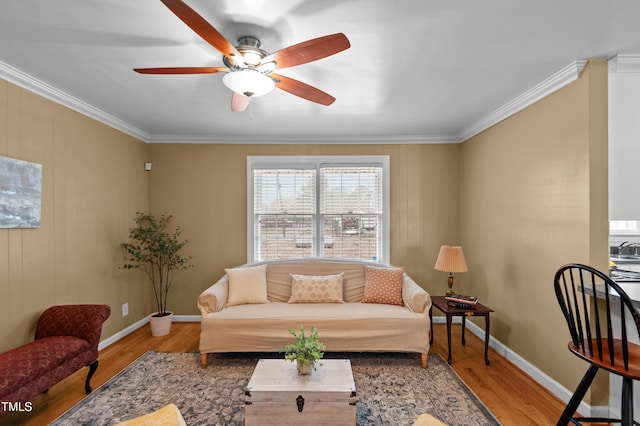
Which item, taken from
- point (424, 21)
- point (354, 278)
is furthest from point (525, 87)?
point (354, 278)

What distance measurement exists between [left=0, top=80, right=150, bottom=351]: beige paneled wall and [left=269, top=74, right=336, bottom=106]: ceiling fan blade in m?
2.23

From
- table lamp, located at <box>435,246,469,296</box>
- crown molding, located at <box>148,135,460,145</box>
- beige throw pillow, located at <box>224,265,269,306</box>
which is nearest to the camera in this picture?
table lamp, located at <box>435,246,469,296</box>

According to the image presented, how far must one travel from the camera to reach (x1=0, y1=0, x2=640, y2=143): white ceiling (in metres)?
1.73

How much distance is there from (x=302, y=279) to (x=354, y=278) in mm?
648

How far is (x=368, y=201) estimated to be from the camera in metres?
4.46

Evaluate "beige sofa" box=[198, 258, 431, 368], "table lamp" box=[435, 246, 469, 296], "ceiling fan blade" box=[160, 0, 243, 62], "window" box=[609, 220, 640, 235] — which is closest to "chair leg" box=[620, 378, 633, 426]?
"beige sofa" box=[198, 258, 431, 368]

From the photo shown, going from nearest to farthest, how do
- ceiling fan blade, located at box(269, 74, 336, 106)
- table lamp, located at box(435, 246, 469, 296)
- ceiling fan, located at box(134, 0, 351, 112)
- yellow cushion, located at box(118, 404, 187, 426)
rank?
yellow cushion, located at box(118, 404, 187, 426)
ceiling fan, located at box(134, 0, 351, 112)
ceiling fan blade, located at box(269, 74, 336, 106)
table lamp, located at box(435, 246, 469, 296)

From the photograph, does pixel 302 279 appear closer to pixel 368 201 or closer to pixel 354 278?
pixel 354 278

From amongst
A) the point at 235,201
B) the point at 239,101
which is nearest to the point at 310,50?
the point at 239,101

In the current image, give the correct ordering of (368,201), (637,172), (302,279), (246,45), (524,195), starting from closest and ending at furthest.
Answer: (246,45), (637,172), (524,195), (302,279), (368,201)

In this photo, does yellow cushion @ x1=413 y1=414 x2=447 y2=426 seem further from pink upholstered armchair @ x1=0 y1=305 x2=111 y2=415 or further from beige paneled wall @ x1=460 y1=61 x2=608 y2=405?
pink upholstered armchair @ x1=0 y1=305 x2=111 y2=415

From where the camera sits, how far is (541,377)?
2695mm

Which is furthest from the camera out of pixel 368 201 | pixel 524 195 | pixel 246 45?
pixel 368 201

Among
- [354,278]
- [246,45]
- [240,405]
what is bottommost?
[240,405]
